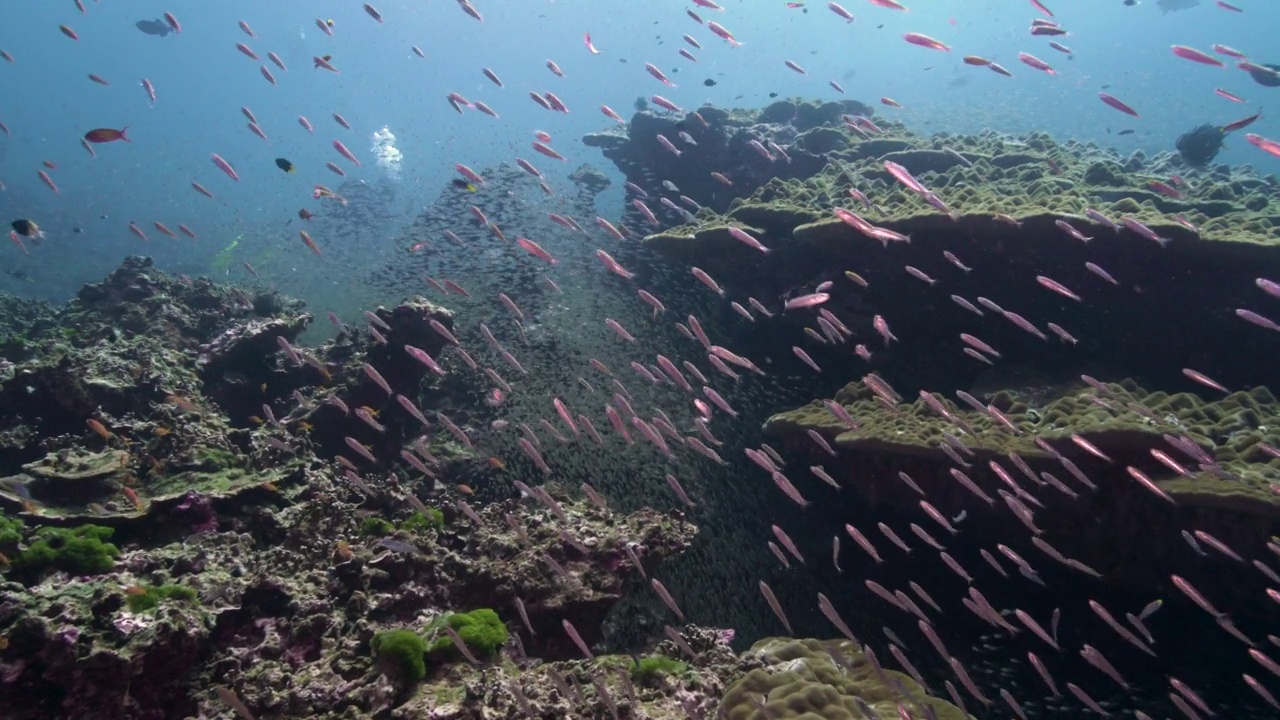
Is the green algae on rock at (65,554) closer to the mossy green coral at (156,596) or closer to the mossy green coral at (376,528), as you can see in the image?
the mossy green coral at (156,596)

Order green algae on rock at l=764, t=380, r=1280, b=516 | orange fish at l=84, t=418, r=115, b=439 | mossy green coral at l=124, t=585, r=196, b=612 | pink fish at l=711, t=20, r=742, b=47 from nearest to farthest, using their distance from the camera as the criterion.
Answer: mossy green coral at l=124, t=585, r=196, b=612
green algae on rock at l=764, t=380, r=1280, b=516
orange fish at l=84, t=418, r=115, b=439
pink fish at l=711, t=20, r=742, b=47

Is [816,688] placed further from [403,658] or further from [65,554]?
[65,554]

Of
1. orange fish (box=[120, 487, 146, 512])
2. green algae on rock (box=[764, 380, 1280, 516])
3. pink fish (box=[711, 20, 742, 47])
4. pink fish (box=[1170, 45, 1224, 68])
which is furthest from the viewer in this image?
pink fish (box=[711, 20, 742, 47])

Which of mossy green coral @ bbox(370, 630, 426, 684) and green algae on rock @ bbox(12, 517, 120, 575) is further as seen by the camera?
green algae on rock @ bbox(12, 517, 120, 575)

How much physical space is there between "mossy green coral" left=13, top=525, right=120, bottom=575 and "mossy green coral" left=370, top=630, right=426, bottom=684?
2896mm

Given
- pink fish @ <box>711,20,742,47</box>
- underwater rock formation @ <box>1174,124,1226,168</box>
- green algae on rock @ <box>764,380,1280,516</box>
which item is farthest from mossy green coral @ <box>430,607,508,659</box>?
underwater rock formation @ <box>1174,124,1226,168</box>

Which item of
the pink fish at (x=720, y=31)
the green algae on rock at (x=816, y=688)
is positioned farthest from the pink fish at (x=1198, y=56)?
the green algae on rock at (x=816, y=688)

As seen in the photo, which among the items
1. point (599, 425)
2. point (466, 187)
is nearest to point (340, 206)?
point (466, 187)

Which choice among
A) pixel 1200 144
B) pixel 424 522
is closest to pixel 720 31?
pixel 424 522

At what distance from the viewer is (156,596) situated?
4.34 metres

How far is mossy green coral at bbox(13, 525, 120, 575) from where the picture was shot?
4922 mm

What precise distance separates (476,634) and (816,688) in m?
2.70

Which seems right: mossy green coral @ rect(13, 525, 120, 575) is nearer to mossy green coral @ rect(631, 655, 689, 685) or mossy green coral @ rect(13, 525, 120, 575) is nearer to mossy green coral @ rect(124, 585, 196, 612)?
mossy green coral @ rect(124, 585, 196, 612)

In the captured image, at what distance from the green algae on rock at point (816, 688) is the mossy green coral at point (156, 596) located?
4140 millimetres
